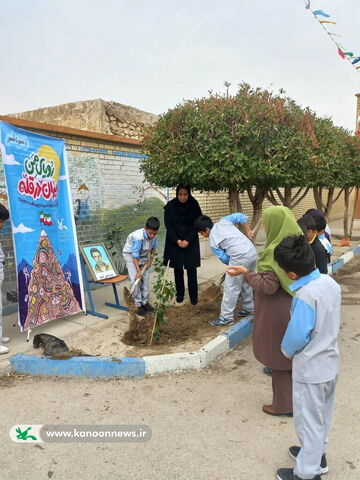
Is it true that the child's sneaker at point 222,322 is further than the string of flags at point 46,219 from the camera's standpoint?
Yes

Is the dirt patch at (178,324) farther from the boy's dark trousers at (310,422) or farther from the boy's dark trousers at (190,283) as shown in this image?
the boy's dark trousers at (310,422)

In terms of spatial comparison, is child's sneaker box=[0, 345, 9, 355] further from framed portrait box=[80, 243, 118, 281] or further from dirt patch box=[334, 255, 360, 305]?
dirt patch box=[334, 255, 360, 305]

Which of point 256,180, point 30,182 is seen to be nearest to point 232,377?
point 256,180

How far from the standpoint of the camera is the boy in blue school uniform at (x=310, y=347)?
2010mm

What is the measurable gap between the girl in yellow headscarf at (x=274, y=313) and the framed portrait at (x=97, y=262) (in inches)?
111

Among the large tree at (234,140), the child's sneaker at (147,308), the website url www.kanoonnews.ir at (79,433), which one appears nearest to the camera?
the website url www.kanoonnews.ir at (79,433)

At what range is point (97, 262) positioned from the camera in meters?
5.42

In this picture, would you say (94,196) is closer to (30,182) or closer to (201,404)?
(30,182)

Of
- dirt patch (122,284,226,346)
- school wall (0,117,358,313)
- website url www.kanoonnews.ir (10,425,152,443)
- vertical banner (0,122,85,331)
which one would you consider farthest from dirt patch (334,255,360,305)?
website url www.kanoonnews.ir (10,425,152,443)

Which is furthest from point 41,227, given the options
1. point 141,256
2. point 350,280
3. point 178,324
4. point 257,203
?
point 350,280

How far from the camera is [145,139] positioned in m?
5.30

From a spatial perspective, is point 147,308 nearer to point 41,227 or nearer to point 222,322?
point 222,322

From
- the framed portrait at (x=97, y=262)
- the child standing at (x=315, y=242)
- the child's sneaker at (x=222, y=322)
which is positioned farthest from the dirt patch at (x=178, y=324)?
the child standing at (x=315, y=242)

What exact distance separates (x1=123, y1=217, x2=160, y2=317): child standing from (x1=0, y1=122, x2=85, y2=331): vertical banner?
2.22ft
